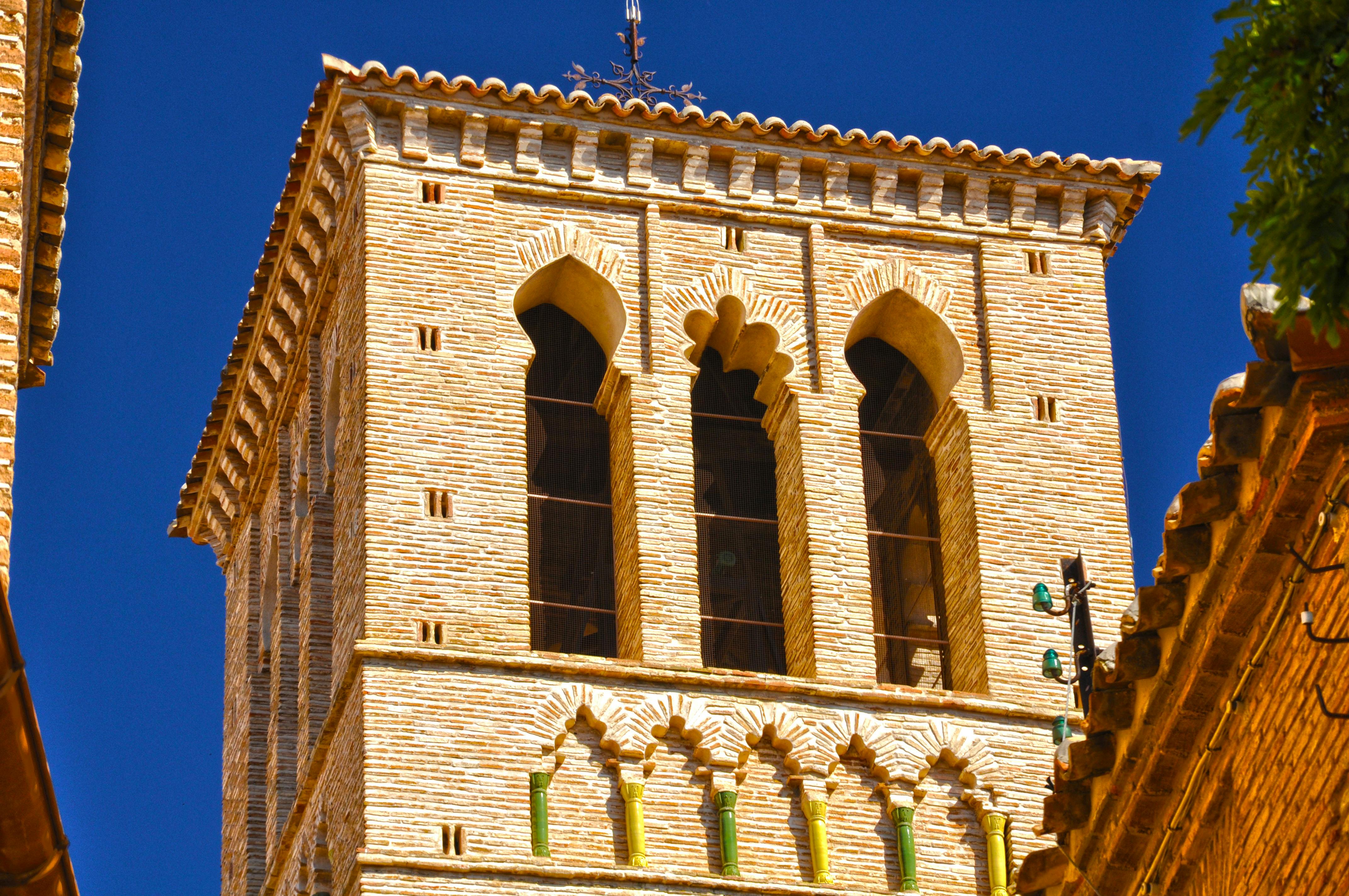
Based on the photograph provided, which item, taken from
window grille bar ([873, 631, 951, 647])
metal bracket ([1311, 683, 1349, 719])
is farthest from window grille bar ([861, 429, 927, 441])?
metal bracket ([1311, 683, 1349, 719])

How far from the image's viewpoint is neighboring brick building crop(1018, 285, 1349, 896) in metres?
9.88

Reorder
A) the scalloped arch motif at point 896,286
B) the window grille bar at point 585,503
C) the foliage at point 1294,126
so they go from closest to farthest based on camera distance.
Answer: the foliage at point 1294,126
the window grille bar at point 585,503
the scalloped arch motif at point 896,286

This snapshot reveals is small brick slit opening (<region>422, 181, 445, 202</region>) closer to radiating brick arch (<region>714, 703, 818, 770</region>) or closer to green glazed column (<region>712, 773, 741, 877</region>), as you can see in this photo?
radiating brick arch (<region>714, 703, 818, 770</region>)

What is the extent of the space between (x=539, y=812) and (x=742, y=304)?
15.0 ft

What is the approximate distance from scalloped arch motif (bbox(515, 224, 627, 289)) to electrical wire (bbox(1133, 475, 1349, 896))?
11.0 meters

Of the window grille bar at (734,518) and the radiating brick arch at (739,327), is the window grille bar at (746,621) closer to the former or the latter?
the window grille bar at (734,518)

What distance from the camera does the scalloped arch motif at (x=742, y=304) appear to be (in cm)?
2227

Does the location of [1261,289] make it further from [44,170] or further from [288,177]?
[288,177]

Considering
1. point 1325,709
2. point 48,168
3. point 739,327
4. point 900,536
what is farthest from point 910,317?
point 1325,709

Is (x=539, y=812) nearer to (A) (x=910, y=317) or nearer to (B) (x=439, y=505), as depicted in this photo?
(B) (x=439, y=505)

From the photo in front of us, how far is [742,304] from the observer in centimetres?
2247

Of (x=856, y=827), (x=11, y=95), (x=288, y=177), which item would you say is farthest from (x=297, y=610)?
(x=11, y=95)

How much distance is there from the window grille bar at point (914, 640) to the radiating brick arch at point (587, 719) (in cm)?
253

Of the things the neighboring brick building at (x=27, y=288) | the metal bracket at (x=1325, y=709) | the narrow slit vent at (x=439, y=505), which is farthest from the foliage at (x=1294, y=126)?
the narrow slit vent at (x=439, y=505)
